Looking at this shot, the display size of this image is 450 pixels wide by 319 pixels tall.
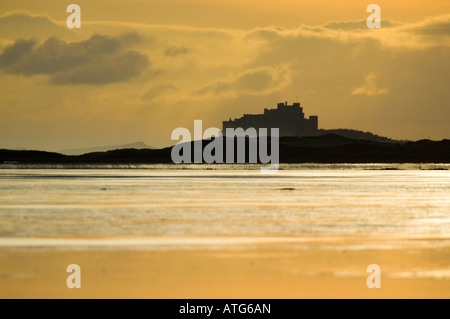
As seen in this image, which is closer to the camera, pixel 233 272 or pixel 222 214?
pixel 233 272

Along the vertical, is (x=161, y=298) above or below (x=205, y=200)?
below

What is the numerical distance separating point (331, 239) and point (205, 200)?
62.2ft

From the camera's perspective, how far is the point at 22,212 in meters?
36.0

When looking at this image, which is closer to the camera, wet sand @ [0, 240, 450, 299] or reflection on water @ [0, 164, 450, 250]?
wet sand @ [0, 240, 450, 299]

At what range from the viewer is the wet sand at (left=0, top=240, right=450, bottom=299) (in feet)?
56.0

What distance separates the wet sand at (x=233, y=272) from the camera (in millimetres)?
17062

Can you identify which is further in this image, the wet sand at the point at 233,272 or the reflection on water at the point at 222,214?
the reflection on water at the point at 222,214

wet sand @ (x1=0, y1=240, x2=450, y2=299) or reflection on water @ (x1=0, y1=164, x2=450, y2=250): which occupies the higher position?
reflection on water @ (x1=0, y1=164, x2=450, y2=250)

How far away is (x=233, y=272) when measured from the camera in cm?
1958

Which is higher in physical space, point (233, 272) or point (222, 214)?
point (222, 214)

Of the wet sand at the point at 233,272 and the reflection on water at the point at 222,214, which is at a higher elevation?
the reflection on water at the point at 222,214
